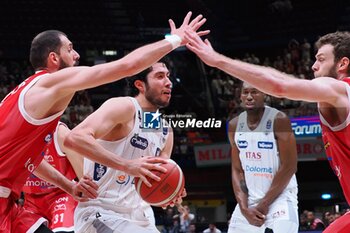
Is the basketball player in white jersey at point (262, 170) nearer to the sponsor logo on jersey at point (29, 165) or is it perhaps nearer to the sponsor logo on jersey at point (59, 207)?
the sponsor logo on jersey at point (59, 207)

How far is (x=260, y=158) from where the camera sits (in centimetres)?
600

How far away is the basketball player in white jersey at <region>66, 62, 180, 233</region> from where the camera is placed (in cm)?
401

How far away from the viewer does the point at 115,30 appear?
1812cm

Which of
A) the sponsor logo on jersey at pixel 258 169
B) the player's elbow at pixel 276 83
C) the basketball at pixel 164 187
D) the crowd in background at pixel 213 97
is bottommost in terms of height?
the basketball at pixel 164 187

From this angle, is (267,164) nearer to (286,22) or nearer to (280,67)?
(280,67)

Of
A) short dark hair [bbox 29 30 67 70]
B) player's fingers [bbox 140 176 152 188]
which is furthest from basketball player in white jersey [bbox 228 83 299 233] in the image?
short dark hair [bbox 29 30 67 70]

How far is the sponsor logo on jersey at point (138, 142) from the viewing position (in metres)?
4.21

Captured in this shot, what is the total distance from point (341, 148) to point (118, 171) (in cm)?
145

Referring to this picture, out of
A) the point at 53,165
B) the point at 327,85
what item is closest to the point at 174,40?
the point at 327,85

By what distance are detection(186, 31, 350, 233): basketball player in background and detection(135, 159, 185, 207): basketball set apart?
71cm

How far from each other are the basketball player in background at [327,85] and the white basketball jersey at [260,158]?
1922 mm

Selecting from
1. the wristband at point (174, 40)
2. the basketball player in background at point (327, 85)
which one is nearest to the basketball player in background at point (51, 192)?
the wristband at point (174, 40)

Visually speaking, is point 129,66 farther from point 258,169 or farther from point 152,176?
point 258,169

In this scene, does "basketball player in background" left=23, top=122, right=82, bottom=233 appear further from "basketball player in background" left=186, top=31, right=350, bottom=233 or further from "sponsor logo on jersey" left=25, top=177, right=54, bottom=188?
"basketball player in background" left=186, top=31, right=350, bottom=233
